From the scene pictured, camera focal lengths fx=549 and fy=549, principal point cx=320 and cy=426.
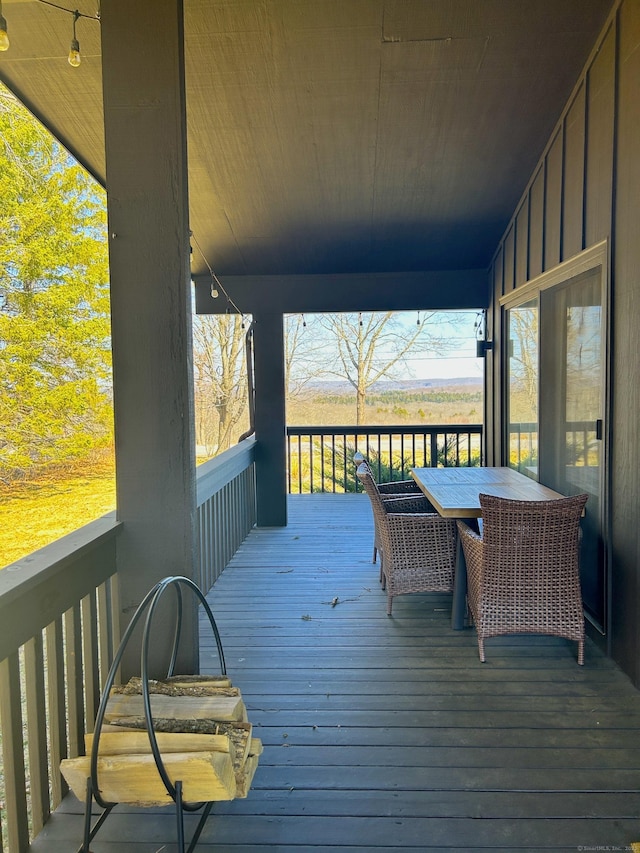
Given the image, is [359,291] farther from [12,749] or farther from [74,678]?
[12,749]

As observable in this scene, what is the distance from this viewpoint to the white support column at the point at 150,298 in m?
1.81

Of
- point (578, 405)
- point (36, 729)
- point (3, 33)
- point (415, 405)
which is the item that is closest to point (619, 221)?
point (578, 405)

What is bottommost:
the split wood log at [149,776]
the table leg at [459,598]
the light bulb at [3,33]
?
the table leg at [459,598]

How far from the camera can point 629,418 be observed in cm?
256

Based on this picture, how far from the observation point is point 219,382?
434 inches

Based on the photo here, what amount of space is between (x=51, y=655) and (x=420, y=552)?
2054mm

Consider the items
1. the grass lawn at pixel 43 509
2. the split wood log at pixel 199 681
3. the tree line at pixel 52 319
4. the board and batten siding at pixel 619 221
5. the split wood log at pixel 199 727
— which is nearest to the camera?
the split wood log at pixel 199 727

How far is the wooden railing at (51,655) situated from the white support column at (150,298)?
0.11 metres

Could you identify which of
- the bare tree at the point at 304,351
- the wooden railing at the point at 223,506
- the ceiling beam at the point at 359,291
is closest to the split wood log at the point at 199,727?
the wooden railing at the point at 223,506

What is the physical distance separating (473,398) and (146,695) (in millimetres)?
12277

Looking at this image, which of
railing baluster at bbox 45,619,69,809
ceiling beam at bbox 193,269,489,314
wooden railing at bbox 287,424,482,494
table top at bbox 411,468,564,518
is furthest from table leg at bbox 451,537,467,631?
wooden railing at bbox 287,424,482,494

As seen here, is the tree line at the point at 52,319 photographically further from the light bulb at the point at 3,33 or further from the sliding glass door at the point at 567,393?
the light bulb at the point at 3,33

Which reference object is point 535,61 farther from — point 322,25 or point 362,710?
point 362,710

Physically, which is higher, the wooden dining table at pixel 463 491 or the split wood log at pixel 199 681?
the wooden dining table at pixel 463 491
